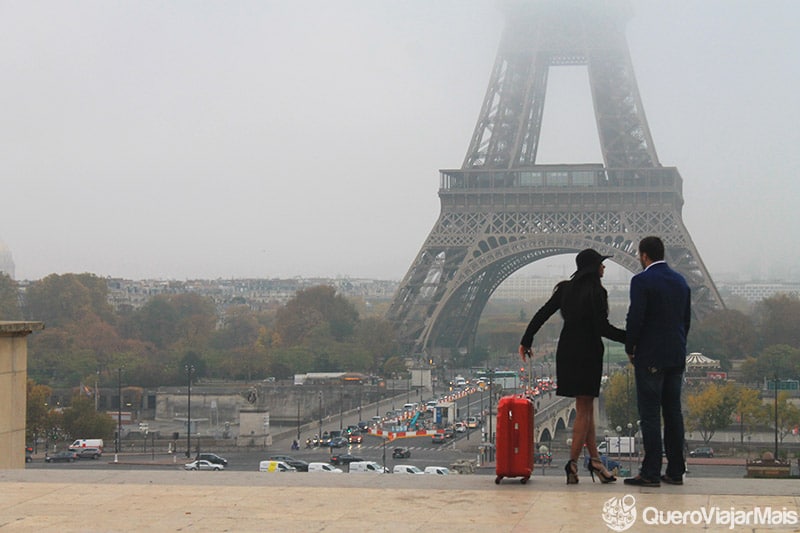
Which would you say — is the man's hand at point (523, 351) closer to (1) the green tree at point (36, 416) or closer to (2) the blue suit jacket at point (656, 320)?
(2) the blue suit jacket at point (656, 320)

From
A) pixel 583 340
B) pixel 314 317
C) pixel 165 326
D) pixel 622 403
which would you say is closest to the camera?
pixel 583 340

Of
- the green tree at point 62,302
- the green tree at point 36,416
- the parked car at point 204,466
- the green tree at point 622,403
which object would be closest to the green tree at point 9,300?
the green tree at point 62,302

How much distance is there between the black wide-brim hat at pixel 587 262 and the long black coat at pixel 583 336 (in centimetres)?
6

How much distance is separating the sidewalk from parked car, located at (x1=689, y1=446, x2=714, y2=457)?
33229 millimetres

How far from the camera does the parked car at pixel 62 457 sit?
4244 cm

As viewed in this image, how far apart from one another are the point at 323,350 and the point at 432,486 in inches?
2758

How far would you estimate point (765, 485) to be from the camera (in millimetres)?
9055

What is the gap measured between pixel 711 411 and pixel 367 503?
41317 mm

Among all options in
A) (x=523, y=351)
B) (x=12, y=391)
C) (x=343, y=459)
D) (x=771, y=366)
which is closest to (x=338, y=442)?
(x=343, y=459)

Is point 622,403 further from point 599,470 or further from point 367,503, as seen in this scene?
point 367,503

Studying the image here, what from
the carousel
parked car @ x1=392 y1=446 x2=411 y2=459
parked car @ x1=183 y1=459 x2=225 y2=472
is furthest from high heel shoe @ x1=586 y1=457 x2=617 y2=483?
the carousel

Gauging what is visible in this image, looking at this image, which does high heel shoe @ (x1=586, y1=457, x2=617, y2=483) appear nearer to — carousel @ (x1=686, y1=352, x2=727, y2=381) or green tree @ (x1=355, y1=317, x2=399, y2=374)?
carousel @ (x1=686, y1=352, x2=727, y2=381)

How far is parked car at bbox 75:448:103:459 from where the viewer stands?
145ft

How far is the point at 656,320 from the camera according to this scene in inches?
375
